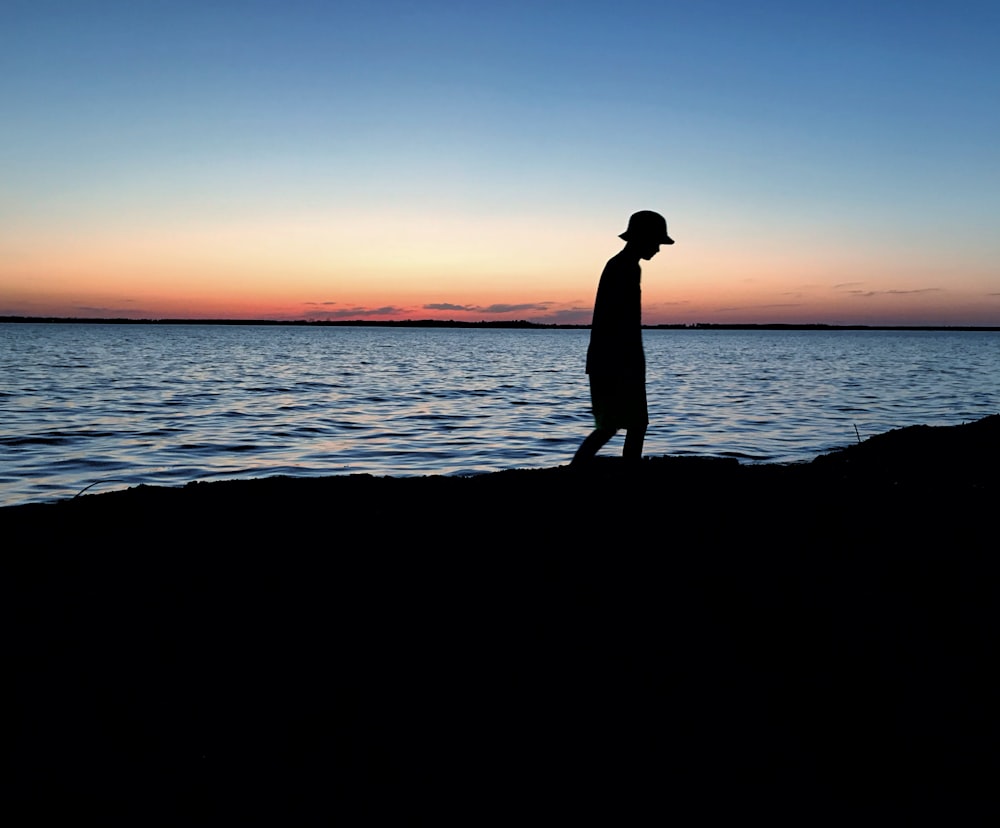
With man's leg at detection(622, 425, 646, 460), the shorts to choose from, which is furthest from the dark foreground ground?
the shorts

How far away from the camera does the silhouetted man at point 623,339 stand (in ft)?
21.0

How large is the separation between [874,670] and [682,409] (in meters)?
17.2

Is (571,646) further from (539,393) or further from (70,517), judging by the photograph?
(539,393)

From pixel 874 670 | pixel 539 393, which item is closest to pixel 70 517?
pixel 874 670

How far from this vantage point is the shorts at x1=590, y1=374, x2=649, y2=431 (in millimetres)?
6504

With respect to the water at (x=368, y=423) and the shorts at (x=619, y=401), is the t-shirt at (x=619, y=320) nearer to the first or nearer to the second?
the shorts at (x=619, y=401)

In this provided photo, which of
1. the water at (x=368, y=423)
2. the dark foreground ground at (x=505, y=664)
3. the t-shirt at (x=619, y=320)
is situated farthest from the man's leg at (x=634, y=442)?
the water at (x=368, y=423)

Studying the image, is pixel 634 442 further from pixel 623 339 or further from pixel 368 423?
pixel 368 423

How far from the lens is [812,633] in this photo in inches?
150

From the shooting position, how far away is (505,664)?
3.51 m

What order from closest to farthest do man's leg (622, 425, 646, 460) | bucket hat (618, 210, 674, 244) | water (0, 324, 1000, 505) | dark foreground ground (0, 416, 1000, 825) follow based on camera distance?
dark foreground ground (0, 416, 1000, 825)
bucket hat (618, 210, 674, 244)
man's leg (622, 425, 646, 460)
water (0, 324, 1000, 505)

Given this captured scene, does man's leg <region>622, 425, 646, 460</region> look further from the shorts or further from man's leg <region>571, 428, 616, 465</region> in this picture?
man's leg <region>571, 428, 616, 465</region>

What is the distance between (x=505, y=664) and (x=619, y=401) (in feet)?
11.2

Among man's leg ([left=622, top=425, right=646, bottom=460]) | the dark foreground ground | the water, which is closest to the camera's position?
the dark foreground ground
